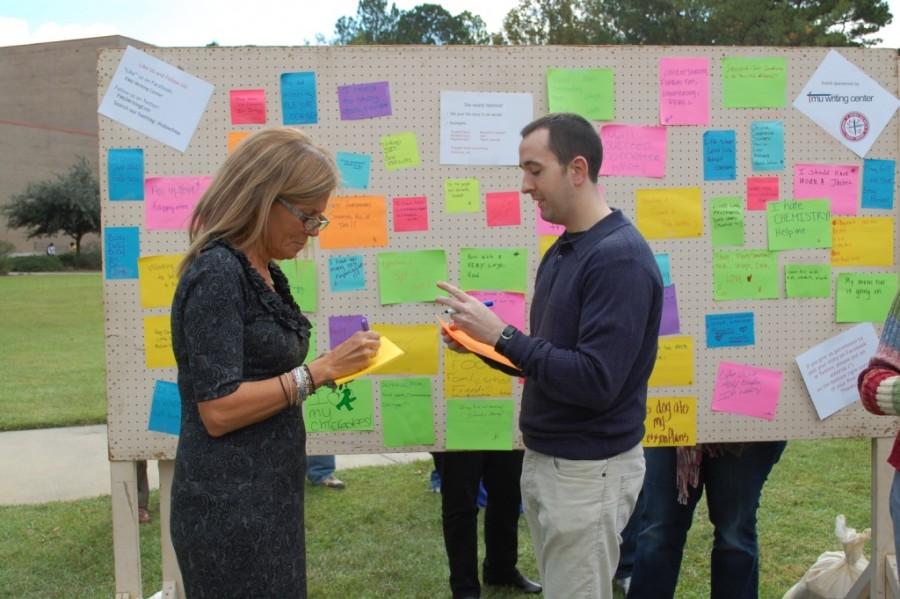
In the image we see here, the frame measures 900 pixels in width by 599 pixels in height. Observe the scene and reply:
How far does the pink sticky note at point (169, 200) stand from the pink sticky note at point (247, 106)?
0.24 m

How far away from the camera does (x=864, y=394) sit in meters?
2.19

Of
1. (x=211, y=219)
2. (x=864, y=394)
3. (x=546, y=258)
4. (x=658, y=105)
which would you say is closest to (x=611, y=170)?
(x=658, y=105)

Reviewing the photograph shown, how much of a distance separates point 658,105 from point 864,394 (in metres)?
1.39

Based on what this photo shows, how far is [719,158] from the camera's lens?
10.5 ft

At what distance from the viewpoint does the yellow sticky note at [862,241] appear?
327 cm

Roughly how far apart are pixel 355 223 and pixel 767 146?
5.06ft

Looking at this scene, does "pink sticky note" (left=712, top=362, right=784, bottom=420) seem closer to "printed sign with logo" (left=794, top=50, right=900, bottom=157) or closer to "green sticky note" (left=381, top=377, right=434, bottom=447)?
"printed sign with logo" (left=794, top=50, right=900, bottom=157)

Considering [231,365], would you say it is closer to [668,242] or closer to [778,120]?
[668,242]

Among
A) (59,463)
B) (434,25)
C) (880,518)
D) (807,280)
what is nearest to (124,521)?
(807,280)

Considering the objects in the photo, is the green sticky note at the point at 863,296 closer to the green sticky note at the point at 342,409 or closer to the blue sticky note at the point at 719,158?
the blue sticky note at the point at 719,158

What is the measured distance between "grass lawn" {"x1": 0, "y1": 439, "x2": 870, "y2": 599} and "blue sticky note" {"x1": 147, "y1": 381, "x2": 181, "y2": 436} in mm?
1399

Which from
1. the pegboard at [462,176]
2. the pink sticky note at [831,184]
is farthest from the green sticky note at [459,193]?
the pink sticky note at [831,184]

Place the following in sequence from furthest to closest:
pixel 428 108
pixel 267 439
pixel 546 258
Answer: pixel 428 108
pixel 546 258
pixel 267 439

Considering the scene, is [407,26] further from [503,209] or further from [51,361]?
[503,209]
